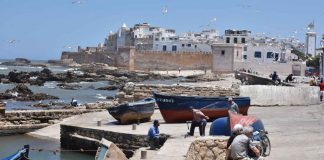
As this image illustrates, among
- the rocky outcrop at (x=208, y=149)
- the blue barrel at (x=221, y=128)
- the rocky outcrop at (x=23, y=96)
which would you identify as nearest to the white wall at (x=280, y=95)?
the blue barrel at (x=221, y=128)

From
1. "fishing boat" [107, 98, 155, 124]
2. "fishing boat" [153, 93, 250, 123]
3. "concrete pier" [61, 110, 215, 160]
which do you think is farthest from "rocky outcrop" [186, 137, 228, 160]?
"fishing boat" [107, 98, 155, 124]

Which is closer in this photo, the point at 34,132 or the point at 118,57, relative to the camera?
the point at 34,132

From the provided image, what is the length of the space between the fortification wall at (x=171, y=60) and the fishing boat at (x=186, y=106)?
95582mm

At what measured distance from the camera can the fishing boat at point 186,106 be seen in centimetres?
2014

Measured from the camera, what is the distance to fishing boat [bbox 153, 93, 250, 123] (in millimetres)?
20141

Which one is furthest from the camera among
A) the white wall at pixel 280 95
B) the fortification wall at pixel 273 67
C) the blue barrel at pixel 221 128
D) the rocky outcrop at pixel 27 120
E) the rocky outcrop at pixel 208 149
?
the fortification wall at pixel 273 67

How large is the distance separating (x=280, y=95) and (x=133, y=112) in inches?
323

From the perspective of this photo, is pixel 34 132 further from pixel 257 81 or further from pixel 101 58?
pixel 101 58

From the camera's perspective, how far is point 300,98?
26.6m

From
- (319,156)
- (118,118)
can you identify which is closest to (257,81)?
(118,118)

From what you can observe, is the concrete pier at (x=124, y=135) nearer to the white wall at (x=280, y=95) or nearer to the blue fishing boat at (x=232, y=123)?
the blue fishing boat at (x=232, y=123)

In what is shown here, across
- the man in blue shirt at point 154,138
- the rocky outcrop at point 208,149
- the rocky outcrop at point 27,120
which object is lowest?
the rocky outcrop at point 27,120

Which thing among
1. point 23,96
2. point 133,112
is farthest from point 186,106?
point 23,96

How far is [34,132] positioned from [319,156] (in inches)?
562
